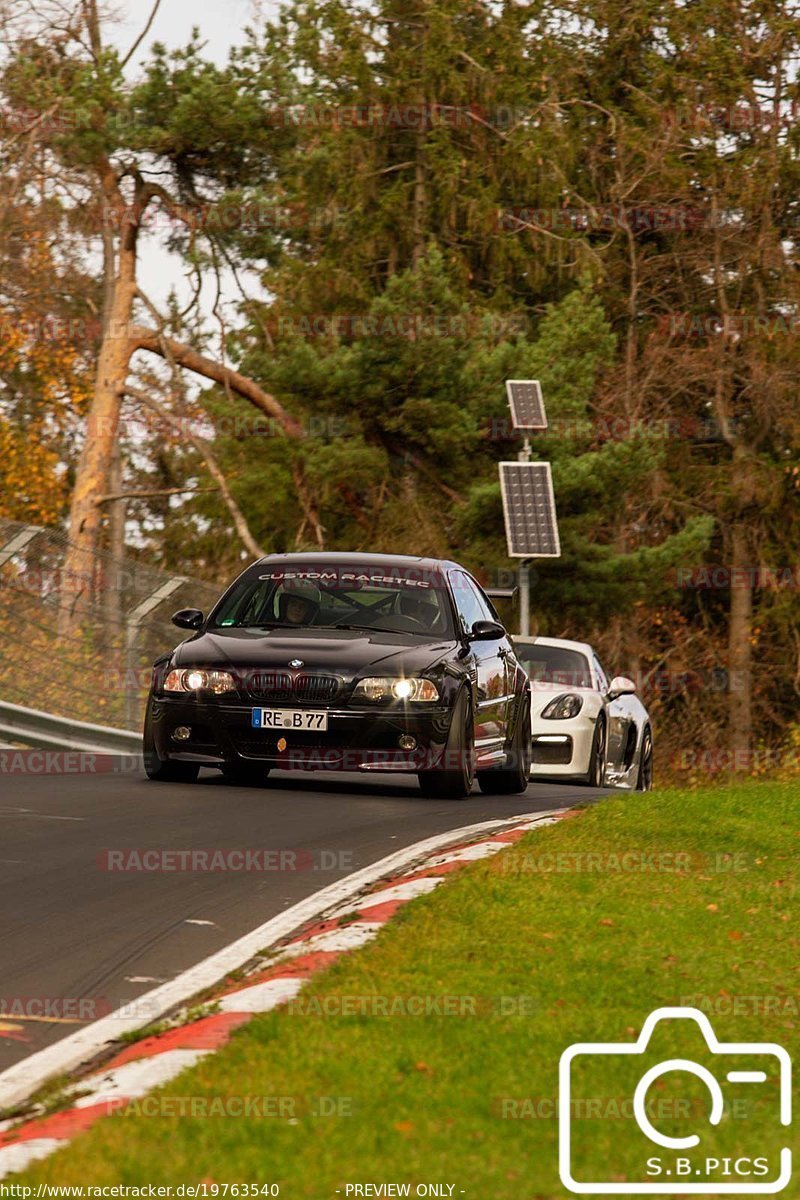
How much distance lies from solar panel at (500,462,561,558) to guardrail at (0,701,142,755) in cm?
721

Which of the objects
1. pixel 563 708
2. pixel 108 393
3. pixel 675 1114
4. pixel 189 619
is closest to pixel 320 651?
pixel 189 619

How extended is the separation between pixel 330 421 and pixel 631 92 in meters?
16.6

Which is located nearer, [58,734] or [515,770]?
[515,770]

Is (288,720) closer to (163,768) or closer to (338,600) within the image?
(163,768)

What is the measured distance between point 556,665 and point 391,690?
776cm

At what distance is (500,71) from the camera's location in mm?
45344

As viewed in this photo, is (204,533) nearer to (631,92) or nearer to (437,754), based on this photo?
(631,92)

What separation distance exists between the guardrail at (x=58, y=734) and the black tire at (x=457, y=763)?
5.41 m

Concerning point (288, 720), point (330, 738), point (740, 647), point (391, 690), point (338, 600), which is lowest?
point (740, 647)

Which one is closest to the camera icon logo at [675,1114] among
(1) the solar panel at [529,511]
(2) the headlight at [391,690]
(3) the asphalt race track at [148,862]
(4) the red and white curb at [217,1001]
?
(4) the red and white curb at [217,1001]

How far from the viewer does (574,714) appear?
2062 centimetres

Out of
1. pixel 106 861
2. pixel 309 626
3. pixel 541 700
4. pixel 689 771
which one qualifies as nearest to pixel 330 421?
pixel 689 771

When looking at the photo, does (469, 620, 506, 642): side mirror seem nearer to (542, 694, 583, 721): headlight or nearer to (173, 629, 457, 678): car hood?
(173, 629, 457, 678): car hood

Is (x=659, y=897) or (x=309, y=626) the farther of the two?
(x=309, y=626)
